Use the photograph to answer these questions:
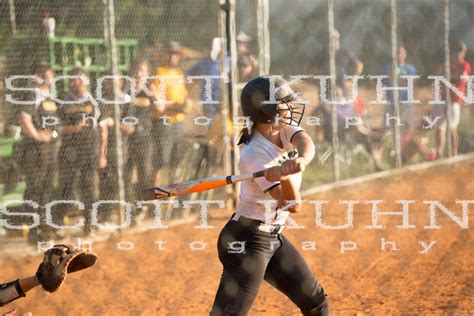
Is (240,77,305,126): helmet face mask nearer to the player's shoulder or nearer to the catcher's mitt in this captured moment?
the player's shoulder

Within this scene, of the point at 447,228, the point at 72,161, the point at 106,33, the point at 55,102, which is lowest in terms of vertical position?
the point at 447,228

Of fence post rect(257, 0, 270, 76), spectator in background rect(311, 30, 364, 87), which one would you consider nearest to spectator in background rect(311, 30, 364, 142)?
spectator in background rect(311, 30, 364, 87)

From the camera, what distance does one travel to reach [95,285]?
851 cm

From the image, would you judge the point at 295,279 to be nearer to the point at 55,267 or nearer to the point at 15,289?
the point at 55,267

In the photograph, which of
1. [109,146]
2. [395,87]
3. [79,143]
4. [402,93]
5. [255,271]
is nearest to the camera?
[255,271]

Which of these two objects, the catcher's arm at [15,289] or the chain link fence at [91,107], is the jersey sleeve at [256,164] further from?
the chain link fence at [91,107]

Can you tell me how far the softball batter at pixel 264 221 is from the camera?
4707mm

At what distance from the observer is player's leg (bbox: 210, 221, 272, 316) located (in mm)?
4695

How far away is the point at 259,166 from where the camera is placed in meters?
4.76

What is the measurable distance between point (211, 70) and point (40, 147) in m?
2.64

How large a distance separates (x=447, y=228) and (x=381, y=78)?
4400 mm

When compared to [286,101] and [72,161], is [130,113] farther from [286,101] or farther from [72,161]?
[286,101]

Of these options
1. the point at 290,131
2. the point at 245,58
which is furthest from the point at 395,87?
the point at 290,131

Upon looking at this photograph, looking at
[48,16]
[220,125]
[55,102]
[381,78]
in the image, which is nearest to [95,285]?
[55,102]
